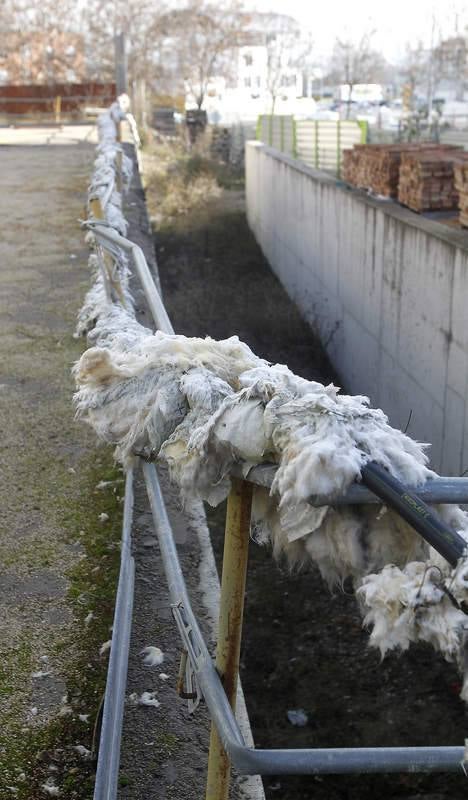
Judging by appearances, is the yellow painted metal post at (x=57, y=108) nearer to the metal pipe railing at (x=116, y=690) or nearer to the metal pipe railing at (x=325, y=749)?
the metal pipe railing at (x=116, y=690)

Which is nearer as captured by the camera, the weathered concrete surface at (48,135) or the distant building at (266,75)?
the weathered concrete surface at (48,135)

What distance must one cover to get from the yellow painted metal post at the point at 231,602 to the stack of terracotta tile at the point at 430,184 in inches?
417

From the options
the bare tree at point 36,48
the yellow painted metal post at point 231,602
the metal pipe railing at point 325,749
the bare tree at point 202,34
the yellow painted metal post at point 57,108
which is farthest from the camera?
the bare tree at point 202,34

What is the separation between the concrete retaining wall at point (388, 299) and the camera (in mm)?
8781

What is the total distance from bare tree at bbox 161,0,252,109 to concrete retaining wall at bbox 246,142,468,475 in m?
34.4

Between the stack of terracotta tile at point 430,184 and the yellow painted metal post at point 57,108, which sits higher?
the yellow painted metal post at point 57,108

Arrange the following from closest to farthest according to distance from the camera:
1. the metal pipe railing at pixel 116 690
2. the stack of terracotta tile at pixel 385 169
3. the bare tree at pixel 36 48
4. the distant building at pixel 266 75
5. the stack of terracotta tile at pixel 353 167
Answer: the metal pipe railing at pixel 116 690 < the stack of terracotta tile at pixel 385 169 < the stack of terracotta tile at pixel 353 167 < the bare tree at pixel 36 48 < the distant building at pixel 266 75

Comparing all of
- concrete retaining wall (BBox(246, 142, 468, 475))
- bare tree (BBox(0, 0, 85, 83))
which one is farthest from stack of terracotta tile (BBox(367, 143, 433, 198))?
bare tree (BBox(0, 0, 85, 83))

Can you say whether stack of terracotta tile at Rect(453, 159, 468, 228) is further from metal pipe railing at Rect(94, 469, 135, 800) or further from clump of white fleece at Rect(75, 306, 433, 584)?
clump of white fleece at Rect(75, 306, 433, 584)

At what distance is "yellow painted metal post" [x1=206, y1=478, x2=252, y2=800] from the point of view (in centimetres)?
165

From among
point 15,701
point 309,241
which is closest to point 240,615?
point 15,701

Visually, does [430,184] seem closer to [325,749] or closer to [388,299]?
[388,299]

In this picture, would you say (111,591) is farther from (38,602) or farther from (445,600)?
(445,600)

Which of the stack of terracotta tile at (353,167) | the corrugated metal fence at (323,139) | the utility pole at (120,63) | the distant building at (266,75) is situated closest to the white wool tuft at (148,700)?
the stack of terracotta tile at (353,167)
